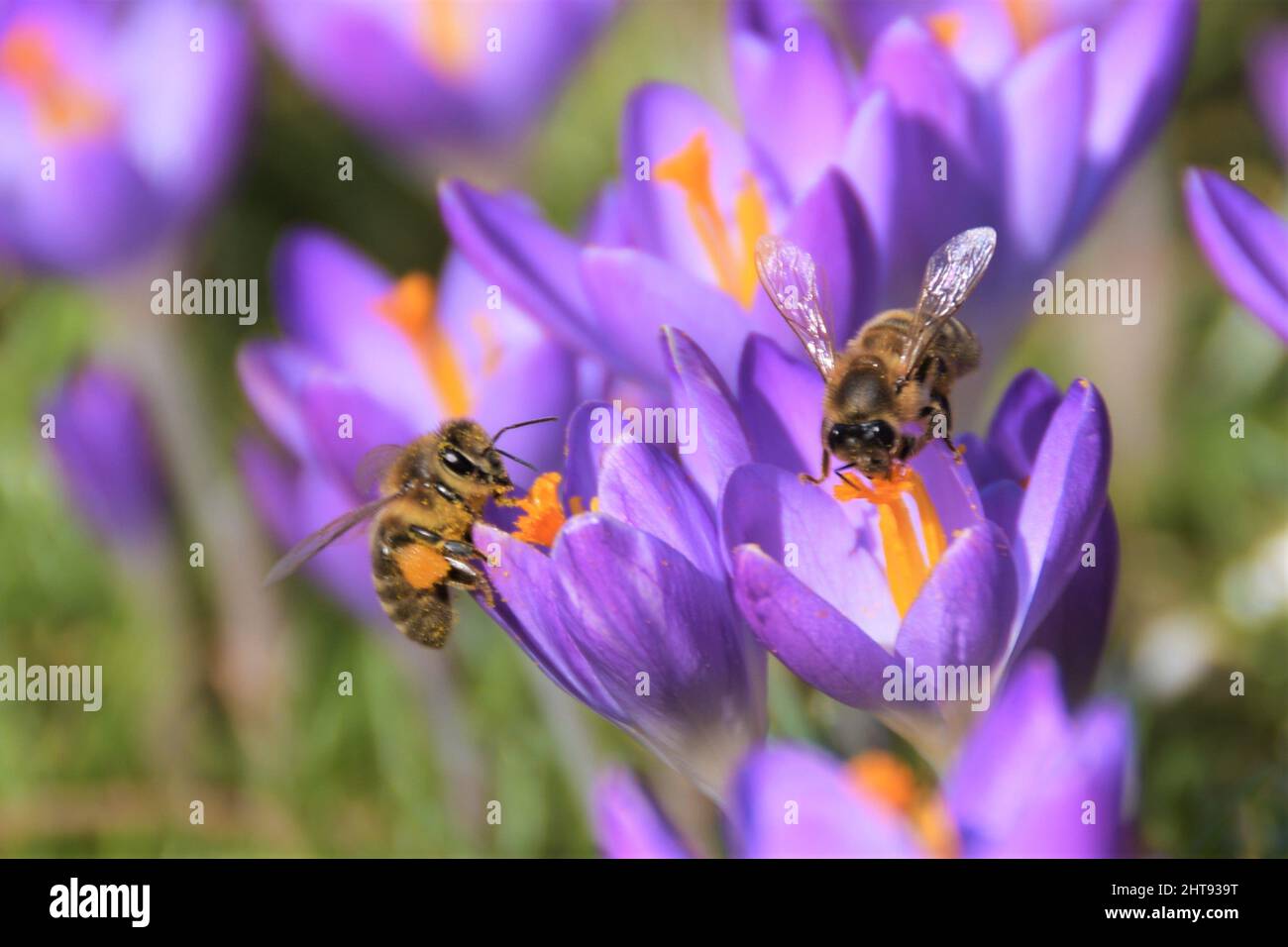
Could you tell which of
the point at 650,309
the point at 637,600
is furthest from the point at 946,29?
the point at 637,600

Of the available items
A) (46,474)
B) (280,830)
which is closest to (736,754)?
(280,830)

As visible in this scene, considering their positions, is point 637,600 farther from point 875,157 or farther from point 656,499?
point 875,157

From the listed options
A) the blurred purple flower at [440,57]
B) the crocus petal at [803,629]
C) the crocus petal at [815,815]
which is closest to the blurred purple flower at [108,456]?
the blurred purple flower at [440,57]

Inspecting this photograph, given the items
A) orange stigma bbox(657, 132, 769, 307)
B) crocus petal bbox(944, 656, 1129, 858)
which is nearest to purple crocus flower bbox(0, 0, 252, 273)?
orange stigma bbox(657, 132, 769, 307)

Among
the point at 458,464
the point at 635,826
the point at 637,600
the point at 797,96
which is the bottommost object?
the point at 635,826

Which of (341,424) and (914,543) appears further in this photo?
(341,424)

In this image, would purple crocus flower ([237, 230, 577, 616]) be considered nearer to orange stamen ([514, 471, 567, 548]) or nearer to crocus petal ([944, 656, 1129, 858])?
orange stamen ([514, 471, 567, 548])

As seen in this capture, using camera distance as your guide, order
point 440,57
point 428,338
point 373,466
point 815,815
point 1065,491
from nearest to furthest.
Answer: point 815,815, point 1065,491, point 373,466, point 428,338, point 440,57
